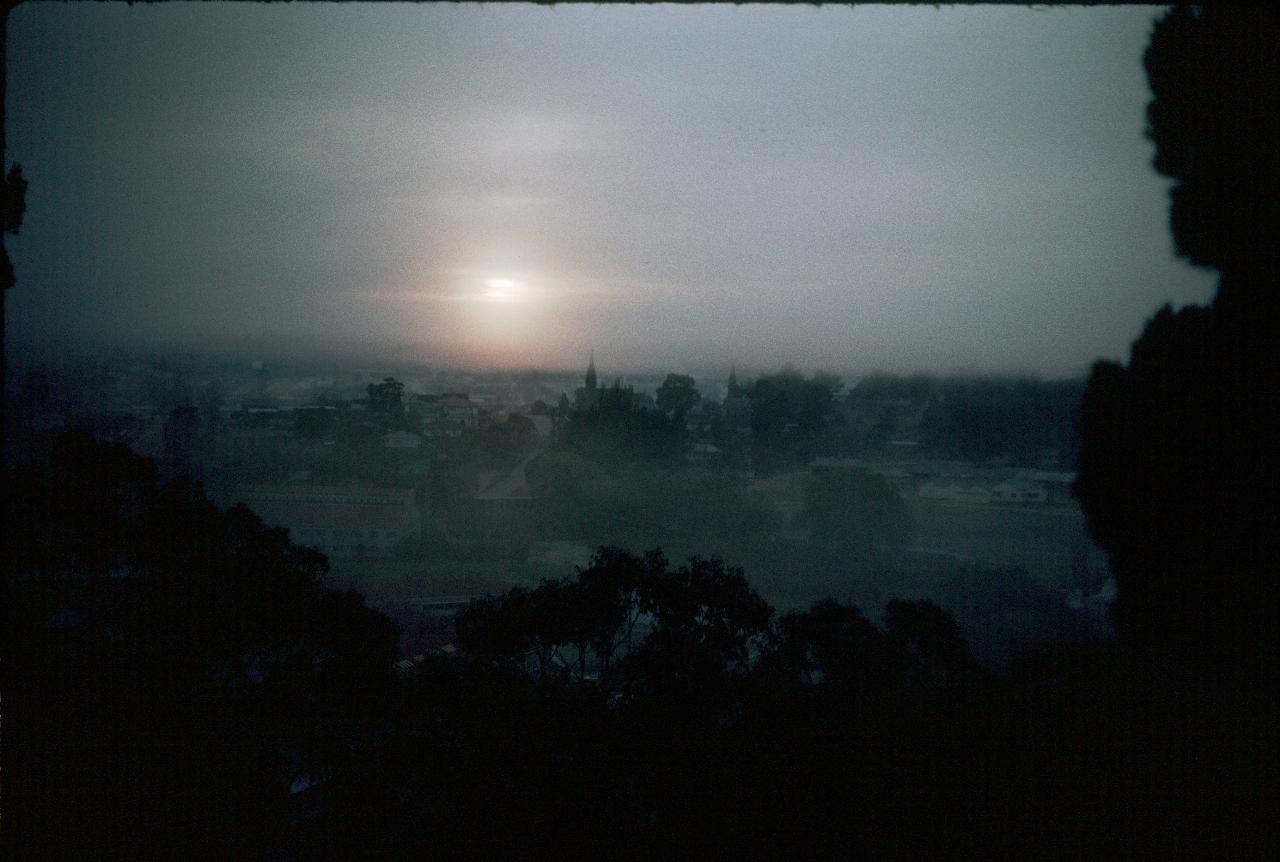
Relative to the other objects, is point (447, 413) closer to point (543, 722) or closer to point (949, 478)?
point (543, 722)

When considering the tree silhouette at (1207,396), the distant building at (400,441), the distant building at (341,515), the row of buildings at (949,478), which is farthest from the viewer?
the distant building at (400,441)

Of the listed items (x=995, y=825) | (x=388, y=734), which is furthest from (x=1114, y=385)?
(x=388, y=734)

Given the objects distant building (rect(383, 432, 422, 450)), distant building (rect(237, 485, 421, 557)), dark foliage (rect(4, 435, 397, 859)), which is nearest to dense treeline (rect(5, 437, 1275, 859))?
dark foliage (rect(4, 435, 397, 859))

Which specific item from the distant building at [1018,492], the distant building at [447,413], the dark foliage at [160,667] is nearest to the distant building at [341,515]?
the distant building at [447,413]

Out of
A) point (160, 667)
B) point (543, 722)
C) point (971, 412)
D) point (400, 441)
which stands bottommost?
point (543, 722)

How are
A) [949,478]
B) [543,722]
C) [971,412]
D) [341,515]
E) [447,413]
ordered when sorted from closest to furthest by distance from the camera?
[543,722]
[341,515]
[971,412]
[949,478]
[447,413]

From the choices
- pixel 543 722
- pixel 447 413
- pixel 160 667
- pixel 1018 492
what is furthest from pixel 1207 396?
pixel 447 413

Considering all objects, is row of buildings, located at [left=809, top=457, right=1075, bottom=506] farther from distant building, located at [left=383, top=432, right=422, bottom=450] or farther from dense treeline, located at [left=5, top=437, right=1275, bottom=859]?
distant building, located at [left=383, top=432, right=422, bottom=450]

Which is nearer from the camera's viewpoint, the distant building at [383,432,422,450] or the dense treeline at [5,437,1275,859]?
the dense treeline at [5,437,1275,859]

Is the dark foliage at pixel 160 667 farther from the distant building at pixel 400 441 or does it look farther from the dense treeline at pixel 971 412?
the dense treeline at pixel 971 412
